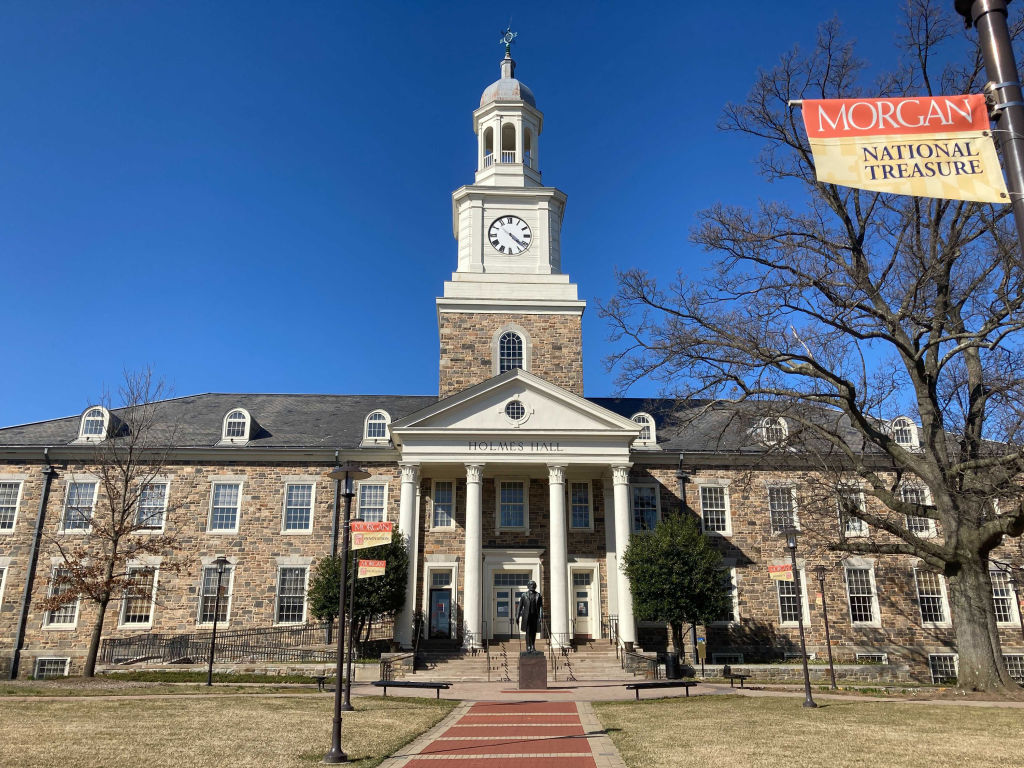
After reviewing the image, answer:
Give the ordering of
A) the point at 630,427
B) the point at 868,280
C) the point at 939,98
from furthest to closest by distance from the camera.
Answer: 1. the point at 630,427
2. the point at 868,280
3. the point at 939,98

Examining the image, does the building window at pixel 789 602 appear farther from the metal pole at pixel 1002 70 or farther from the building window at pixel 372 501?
the metal pole at pixel 1002 70

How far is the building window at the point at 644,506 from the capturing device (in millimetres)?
30281

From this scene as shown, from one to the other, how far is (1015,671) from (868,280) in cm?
1851

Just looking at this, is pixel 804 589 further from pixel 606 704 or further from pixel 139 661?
pixel 139 661

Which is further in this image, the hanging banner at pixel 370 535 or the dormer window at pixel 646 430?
the dormer window at pixel 646 430

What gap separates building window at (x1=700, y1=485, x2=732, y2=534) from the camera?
3030cm

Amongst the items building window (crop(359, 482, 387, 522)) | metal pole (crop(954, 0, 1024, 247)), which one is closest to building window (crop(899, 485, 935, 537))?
building window (crop(359, 482, 387, 522))

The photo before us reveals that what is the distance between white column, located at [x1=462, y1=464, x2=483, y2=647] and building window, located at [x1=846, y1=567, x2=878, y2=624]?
48.6ft

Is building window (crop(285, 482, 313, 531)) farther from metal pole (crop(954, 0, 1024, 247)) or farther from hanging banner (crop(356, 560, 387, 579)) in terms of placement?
metal pole (crop(954, 0, 1024, 247))

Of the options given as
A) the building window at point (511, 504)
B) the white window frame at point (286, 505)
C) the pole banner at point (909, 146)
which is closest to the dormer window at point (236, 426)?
the white window frame at point (286, 505)

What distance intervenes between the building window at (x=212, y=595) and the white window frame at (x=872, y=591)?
78.6ft

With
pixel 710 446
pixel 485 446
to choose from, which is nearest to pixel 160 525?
pixel 485 446

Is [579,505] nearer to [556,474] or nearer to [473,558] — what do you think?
[556,474]

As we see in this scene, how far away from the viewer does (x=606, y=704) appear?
1709cm
